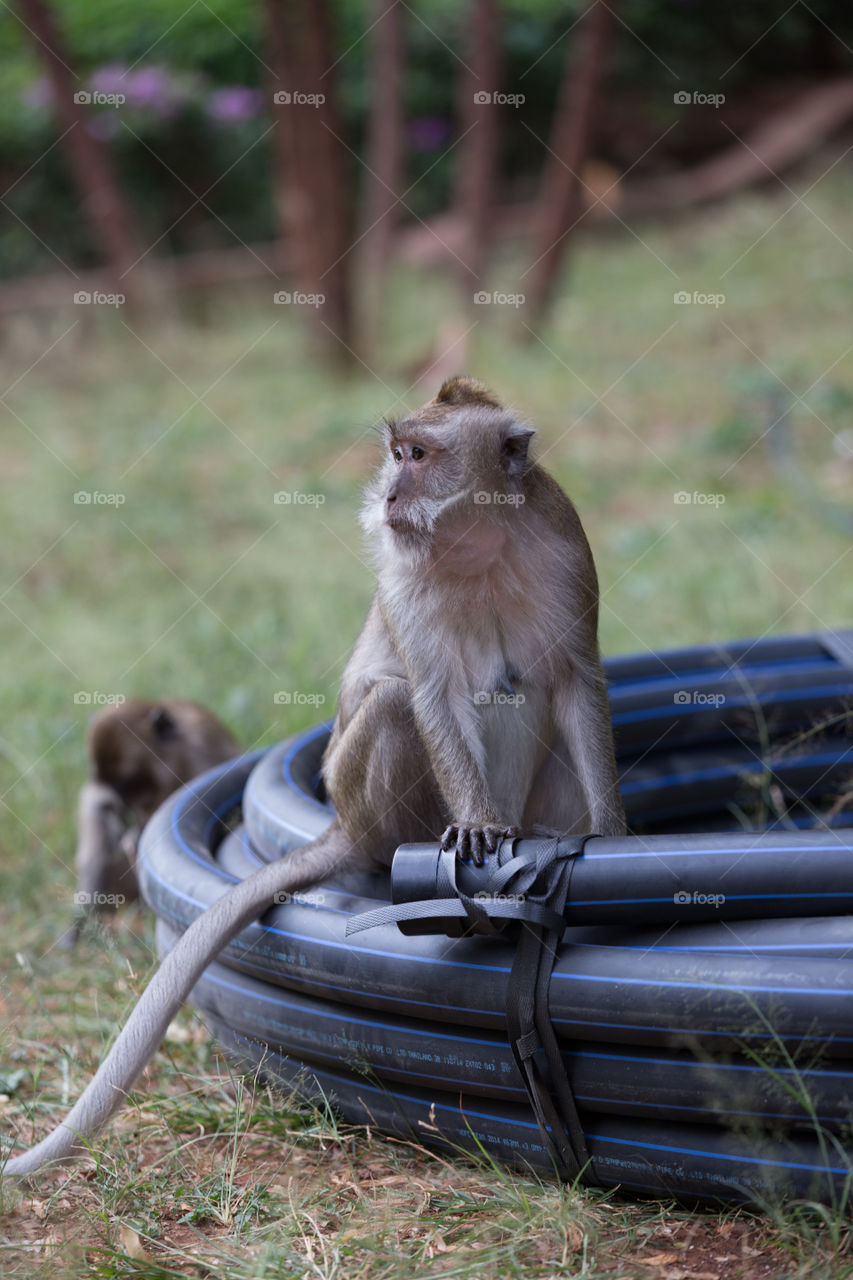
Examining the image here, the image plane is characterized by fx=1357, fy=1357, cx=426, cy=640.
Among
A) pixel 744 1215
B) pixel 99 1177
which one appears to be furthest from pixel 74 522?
pixel 744 1215

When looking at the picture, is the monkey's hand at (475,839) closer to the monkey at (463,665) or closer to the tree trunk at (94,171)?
the monkey at (463,665)

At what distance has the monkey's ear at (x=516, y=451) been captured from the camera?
3348 millimetres

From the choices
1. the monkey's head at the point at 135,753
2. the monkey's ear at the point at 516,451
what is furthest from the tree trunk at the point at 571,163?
the monkey's ear at the point at 516,451

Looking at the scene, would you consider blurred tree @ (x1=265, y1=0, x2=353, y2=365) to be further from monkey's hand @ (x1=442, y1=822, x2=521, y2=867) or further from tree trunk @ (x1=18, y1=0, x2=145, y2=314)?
monkey's hand @ (x1=442, y1=822, x2=521, y2=867)

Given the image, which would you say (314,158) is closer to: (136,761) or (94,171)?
(94,171)

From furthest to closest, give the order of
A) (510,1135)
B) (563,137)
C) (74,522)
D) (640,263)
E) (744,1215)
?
(640,263) → (563,137) → (74,522) → (510,1135) → (744,1215)

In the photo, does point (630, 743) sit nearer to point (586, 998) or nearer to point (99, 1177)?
point (586, 998)

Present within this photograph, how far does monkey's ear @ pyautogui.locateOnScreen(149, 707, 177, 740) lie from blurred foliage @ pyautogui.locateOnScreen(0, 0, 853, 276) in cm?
1200

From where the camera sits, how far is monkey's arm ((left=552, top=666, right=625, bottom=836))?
3396 millimetres

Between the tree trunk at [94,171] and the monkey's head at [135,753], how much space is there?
7.65 m

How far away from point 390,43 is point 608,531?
6547 mm

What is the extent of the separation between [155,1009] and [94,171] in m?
10.5

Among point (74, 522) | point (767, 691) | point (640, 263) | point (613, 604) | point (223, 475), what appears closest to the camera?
point (767, 691)

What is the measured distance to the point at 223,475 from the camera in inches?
397
